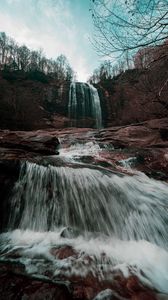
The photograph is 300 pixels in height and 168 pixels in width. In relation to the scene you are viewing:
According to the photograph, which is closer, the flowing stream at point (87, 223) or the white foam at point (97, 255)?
the white foam at point (97, 255)

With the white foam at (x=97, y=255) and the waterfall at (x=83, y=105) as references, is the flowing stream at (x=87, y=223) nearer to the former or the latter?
the white foam at (x=97, y=255)

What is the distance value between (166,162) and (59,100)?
26.2 metres

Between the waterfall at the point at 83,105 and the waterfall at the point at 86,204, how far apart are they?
75.0 feet

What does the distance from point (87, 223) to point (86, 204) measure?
0.41m

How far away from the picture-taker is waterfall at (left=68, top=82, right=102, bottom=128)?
94.6 ft

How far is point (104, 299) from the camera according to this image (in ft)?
8.69

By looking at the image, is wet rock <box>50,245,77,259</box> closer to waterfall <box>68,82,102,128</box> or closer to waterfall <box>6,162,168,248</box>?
waterfall <box>6,162,168,248</box>

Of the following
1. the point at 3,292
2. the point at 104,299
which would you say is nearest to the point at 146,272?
the point at 104,299

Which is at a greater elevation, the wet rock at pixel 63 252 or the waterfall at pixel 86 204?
the waterfall at pixel 86 204

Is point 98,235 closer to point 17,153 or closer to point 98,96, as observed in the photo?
point 17,153

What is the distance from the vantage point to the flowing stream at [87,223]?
343 cm

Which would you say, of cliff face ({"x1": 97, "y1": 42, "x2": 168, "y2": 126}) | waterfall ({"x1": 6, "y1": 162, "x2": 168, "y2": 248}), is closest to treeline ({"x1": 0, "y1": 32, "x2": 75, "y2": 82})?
cliff face ({"x1": 97, "y1": 42, "x2": 168, "y2": 126})

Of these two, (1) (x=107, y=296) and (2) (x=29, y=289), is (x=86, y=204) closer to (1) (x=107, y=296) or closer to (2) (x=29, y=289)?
(1) (x=107, y=296)

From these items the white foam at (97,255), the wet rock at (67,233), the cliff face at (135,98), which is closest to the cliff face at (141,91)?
the cliff face at (135,98)
